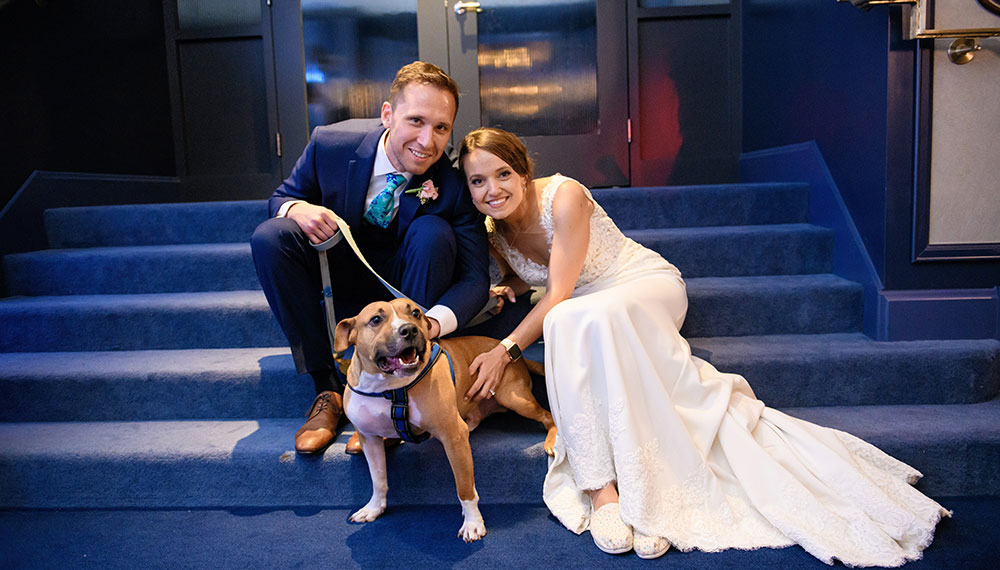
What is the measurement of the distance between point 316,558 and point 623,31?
12.1ft

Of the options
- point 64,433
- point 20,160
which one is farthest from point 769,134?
point 20,160

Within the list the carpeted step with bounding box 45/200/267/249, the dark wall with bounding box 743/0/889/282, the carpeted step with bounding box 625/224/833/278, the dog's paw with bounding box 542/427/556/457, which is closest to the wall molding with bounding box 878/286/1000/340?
the dark wall with bounding box 743/0/889/282

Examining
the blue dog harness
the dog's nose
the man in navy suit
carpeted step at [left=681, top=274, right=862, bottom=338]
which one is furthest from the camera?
carpeted step at [left=681, top=274, right=862, bottom=338]

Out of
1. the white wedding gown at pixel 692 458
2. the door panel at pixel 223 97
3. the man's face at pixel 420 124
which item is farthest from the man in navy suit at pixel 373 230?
the door panel at pixel 223 97

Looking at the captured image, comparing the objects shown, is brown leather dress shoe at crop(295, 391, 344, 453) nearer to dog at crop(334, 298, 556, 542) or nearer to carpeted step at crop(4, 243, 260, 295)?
dog at crop(334, 298, 556, 542)

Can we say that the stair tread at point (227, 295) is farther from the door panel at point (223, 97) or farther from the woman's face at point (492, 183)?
the door panel at point (223, 97)

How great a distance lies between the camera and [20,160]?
330 centimetres

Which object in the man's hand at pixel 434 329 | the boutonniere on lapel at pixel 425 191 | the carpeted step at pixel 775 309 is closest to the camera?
the man's hand at pixel 434 329

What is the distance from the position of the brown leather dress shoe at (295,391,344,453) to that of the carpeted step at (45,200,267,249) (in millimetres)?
1446

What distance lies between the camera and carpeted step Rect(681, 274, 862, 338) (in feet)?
8.68

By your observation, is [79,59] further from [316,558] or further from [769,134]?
[769,134]

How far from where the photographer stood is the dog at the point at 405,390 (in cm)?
169

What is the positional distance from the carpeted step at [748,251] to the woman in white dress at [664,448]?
0.90 meters

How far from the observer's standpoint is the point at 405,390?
5.86ft
